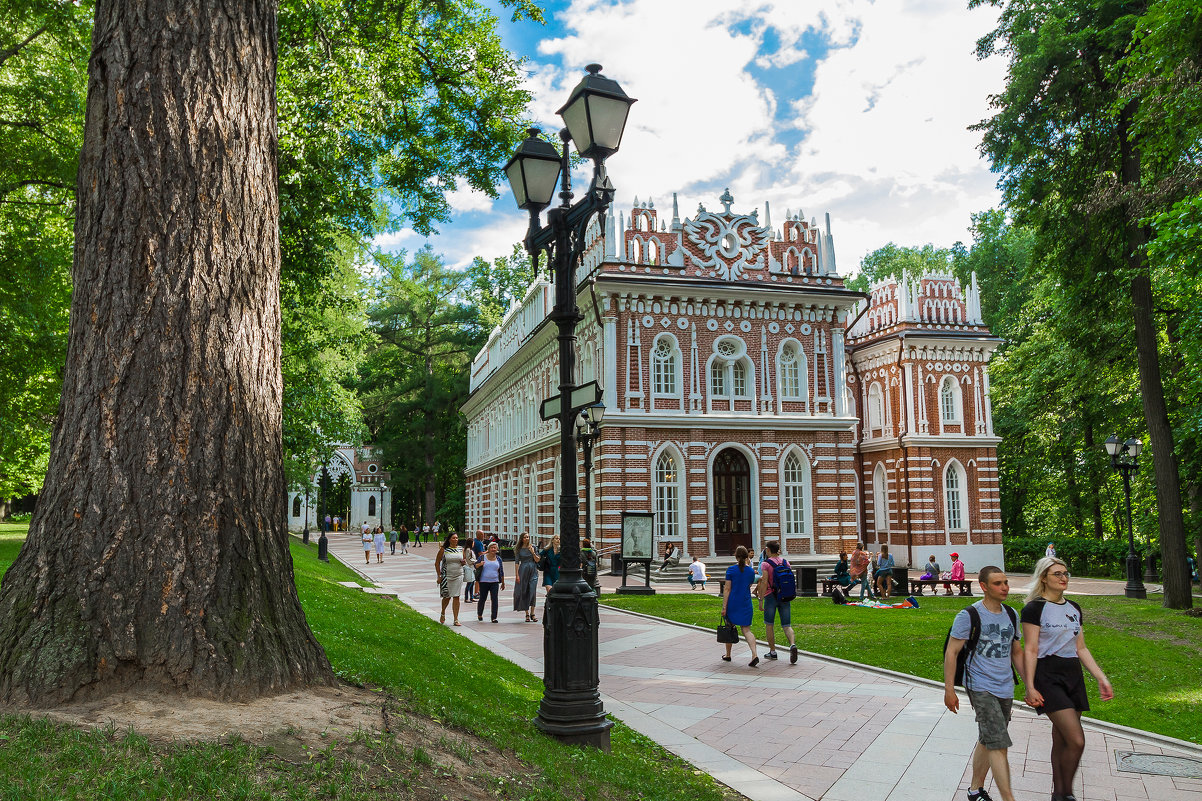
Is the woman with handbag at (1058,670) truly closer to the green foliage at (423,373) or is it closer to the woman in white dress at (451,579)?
the woman in white dress at (451,579)

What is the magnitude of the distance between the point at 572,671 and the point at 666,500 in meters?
Result: 21.3

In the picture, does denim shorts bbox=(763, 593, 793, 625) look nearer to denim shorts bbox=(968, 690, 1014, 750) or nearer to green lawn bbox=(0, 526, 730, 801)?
green lawn bbox=(0, 526, 730, 801)

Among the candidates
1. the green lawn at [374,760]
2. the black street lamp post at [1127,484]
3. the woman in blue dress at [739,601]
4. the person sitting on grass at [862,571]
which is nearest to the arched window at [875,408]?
the black street lamp post at [1127,484]

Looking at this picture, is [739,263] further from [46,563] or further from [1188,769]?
[46,563]

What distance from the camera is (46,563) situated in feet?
15.4

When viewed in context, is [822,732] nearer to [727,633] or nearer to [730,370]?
[727,633]

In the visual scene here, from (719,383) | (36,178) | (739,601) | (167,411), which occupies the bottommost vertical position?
(739,601)

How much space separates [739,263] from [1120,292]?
12.5 meters

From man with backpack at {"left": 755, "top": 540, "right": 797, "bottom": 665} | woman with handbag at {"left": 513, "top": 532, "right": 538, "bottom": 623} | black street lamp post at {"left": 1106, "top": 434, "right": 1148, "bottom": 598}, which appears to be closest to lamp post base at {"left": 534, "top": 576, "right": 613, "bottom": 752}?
man with backpack at {"left": 755, "top": 540, "right": 797, "bottom": 665}

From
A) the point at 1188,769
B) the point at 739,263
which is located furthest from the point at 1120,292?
the point at 1188,769

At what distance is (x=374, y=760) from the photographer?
4.43 meters

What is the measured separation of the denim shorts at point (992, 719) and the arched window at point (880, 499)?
109 feet

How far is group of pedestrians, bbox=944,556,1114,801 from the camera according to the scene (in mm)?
5566

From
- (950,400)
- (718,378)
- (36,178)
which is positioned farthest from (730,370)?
(36,178)
